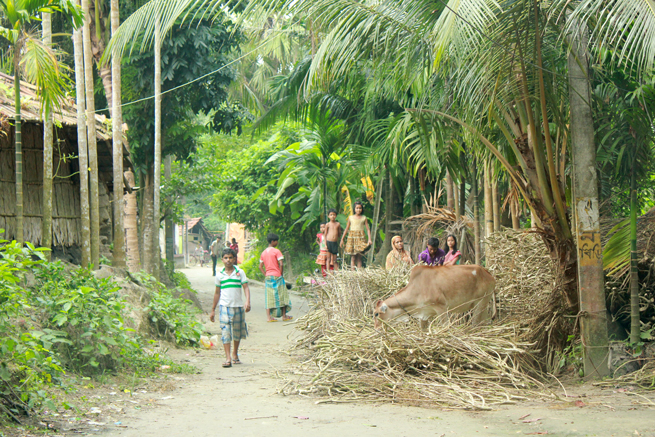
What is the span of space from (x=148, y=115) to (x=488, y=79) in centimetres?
1017

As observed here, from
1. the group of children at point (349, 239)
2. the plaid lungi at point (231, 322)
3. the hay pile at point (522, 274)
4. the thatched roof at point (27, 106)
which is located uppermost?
the thatched roof at point (27, 106)

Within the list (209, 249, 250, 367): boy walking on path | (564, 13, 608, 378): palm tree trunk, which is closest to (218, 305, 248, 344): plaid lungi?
(209, 249, 250, 367): boy walking on path

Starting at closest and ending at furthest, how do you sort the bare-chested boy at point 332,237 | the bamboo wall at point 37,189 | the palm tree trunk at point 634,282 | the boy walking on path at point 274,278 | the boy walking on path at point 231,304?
the palm tree trunk at point 634,282 → the boy walking on path at point 231,304 → the bamboo wall at point 37,189 → the boy walking on path at point 274,278 → the bare-chested boy at point 332,237

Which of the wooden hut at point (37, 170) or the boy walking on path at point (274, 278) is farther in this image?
the boy walking on path at point (274, 278)

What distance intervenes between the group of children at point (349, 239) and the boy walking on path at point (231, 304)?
4345mm

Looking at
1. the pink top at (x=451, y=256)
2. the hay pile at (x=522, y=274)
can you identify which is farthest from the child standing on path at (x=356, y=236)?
the hay pile at (x=522, y=274)

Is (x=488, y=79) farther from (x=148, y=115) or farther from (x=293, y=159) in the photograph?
(x=293, y=159)

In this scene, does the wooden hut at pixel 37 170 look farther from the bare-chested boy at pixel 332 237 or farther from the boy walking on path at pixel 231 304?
the bare-chested boy at pixel 332 237

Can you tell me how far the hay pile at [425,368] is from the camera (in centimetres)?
566

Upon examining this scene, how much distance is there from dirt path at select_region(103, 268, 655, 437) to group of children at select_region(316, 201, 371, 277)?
6284 millimetres

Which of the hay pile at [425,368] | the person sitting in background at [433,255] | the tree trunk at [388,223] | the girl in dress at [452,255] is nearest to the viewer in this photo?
the hay pile at [425,368]

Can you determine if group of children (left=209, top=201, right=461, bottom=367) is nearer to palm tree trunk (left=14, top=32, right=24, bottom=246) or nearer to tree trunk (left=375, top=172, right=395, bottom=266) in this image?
tree trunk (left=375, top=172, right=395, bottom=266)

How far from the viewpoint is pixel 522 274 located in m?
7.81

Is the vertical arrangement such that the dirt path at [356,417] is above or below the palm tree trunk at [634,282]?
below
